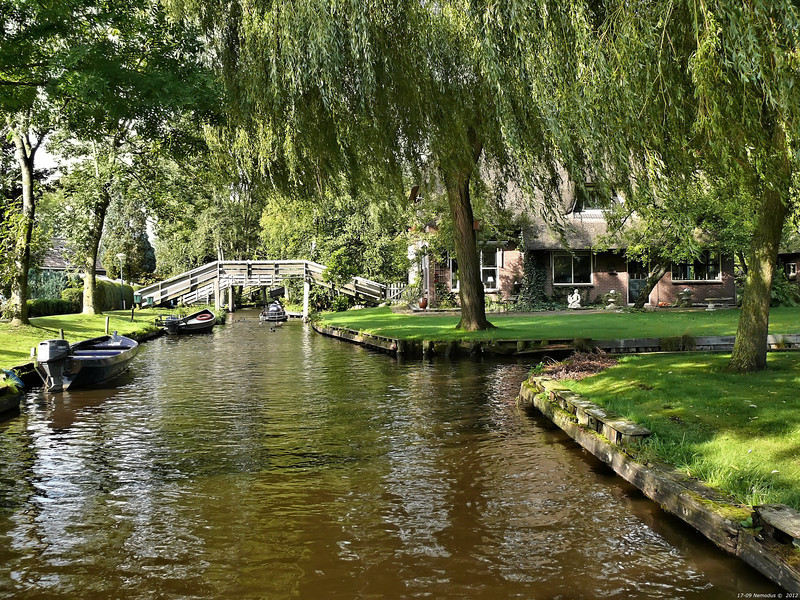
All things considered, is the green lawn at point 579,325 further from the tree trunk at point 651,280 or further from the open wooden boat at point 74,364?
Answer: the open wooden boat at point 74,364

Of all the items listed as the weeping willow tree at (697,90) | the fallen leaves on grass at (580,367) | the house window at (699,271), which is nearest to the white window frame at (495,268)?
the house window at (699,271)

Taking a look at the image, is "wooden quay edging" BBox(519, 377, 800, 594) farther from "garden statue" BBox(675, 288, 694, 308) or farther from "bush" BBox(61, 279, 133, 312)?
"bush" BBox(61, 279, 133, 312)

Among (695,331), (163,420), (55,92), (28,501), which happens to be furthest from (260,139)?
(695,331)

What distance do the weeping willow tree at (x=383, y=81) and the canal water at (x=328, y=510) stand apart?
3845 mm

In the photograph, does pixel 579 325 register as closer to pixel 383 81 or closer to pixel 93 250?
pixel 383 81

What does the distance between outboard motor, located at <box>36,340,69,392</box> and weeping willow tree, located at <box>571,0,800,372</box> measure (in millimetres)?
10559

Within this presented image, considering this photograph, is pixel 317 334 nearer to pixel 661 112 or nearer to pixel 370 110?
pixel 370 110

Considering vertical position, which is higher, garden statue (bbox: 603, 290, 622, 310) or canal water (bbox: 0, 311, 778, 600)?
garden statue (bbox: 603, 290, 622, 310)

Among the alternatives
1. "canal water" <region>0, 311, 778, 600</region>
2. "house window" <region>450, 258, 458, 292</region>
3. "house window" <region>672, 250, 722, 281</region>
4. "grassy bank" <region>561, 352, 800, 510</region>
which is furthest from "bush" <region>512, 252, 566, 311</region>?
"canal water" <region>0, 311, 778, 600</region>

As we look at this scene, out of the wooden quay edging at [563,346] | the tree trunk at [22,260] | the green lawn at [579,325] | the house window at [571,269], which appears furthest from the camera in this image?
the house window at [571,269]

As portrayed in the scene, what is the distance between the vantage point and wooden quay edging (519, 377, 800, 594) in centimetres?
452

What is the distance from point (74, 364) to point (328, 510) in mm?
9072

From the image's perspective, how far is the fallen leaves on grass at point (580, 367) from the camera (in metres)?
11.6

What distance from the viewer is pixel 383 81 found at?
1145 cm
